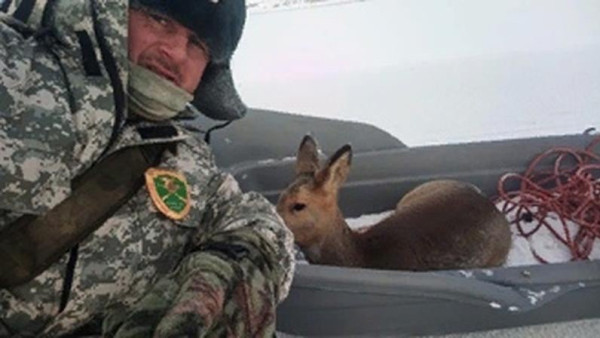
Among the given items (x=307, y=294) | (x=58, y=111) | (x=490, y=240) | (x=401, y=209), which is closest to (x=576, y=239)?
(x=490, y=240)

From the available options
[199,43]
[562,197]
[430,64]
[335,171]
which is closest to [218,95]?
[199,43]

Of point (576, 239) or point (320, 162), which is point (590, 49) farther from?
point (320, 162)

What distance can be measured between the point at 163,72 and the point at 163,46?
34 millimetres

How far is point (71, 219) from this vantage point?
1048mm

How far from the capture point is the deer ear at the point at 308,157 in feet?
5.54

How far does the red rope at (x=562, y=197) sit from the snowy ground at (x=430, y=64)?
1.42 ft

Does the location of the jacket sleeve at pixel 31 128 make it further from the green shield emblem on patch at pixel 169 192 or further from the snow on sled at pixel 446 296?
the snow on sled at pixel 446 296

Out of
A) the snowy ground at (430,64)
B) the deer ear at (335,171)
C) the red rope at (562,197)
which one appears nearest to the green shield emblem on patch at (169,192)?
the deer ear at (335,171)

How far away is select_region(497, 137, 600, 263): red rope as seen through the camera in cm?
194

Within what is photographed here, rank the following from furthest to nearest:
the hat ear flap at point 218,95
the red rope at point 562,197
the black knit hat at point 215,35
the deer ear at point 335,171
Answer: the red rope at point 562,197 < the deer ear at point 335,171 < the hat ear flap at point 218,95 < the black knit hat at point 215,35

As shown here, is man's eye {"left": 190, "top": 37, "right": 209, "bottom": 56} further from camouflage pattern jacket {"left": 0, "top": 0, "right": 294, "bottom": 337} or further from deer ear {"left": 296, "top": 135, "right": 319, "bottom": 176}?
deer ear {"left": 296, "top": 135, "right": 319, "bottom": 176}

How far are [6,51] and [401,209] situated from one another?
3.54 ft

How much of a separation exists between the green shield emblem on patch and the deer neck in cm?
59

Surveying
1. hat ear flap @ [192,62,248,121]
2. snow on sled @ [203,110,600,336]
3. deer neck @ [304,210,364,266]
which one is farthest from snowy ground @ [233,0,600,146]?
hat ear flap @ [192,62,248,121]
